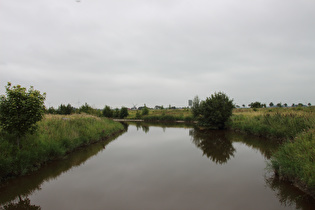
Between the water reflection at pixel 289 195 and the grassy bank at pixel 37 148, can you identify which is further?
the grassy bank at pixel 37 148

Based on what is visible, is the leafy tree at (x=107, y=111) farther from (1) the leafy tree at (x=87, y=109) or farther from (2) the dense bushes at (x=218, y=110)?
(2) the dense bushes at (x=218, y=110)

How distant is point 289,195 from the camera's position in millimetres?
5965

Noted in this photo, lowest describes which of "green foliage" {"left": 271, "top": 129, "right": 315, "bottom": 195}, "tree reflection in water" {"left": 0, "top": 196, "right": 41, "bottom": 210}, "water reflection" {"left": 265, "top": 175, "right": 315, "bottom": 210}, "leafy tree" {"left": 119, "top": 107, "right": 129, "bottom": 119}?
"water reflection" {"left": 265, "top": 175, "right": 315, "bottom": 210}

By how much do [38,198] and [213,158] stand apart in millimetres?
8622

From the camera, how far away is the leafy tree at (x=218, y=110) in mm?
27625

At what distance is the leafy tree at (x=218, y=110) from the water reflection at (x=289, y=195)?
2079cm

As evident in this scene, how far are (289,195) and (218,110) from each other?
73.4 ft

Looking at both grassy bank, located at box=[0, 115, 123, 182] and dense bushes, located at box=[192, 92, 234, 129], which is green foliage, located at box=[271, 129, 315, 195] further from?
dense bushes, located at box=[192, 92, 234, 129]

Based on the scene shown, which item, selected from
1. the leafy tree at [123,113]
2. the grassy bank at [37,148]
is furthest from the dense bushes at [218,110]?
the leafy tree at [123,113]

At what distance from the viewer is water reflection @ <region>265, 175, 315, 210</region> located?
209 inches

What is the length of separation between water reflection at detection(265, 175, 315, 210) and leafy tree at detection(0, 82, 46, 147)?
9.89m

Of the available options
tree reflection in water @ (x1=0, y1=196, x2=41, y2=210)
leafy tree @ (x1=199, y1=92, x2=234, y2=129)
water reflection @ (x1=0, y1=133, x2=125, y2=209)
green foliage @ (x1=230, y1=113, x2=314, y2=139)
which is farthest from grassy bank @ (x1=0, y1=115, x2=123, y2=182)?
leafy tree @ (x1=199, y1=92, x2=234, y2=129)

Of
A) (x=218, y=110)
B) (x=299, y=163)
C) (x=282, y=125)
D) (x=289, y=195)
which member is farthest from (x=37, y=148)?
(x=218, y=110)

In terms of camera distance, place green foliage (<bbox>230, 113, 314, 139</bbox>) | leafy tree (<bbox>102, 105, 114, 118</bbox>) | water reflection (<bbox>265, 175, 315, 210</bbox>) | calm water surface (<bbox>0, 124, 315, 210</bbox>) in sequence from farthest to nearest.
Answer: leafy tree (<bbox>102, 105, 114, 118</bbox>)
green foliage (<bbox>230, 113, 314, 139</bbox>)
calm water surface (<bbox>0, 124, 315, 210</bbox>)
water reflection (<bbox>265, 175, 315, 210</bbox>)
